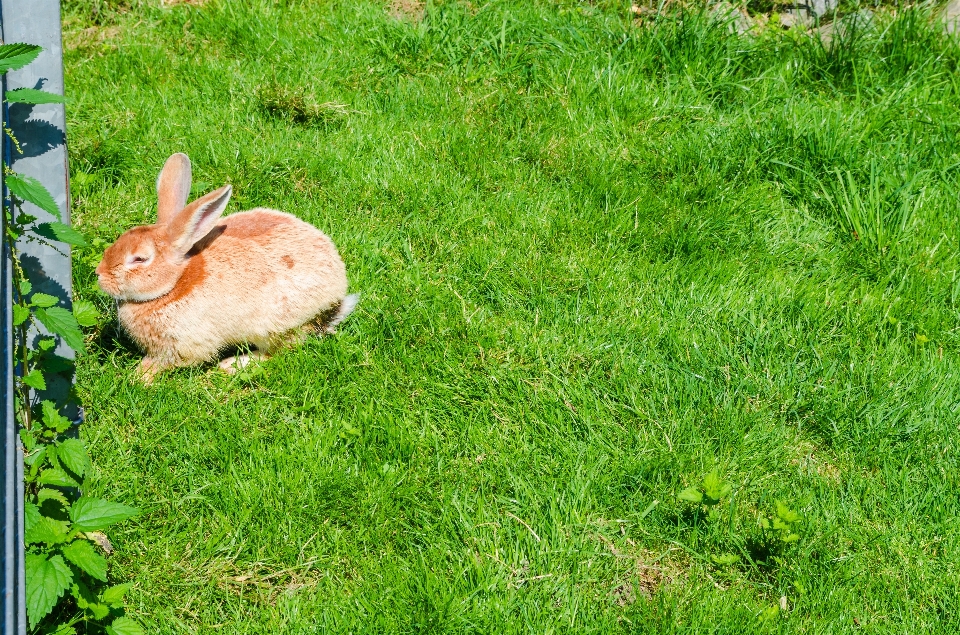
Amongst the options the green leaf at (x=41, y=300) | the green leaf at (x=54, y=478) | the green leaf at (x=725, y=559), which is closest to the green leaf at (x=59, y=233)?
the green leaf at (x=41, y=300)

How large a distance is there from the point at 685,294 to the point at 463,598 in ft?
6.21

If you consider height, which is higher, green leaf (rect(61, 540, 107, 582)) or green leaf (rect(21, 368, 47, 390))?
green leaf (rect(21, 368, 47, 390))

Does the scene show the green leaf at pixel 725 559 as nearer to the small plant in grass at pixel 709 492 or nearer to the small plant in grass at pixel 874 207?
the small plant in grass at pixel 709 492

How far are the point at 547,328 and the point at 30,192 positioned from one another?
2176 mm

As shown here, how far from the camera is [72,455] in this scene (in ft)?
7.96

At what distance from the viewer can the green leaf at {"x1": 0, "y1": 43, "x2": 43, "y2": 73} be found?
2.22 m

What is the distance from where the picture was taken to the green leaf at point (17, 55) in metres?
2.22

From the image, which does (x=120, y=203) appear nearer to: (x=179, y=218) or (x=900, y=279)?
(x=179, y=218)

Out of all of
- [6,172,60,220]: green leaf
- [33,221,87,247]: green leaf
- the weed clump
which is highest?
[6,172,60,220]: green leaf

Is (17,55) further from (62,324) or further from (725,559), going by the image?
(725,559)

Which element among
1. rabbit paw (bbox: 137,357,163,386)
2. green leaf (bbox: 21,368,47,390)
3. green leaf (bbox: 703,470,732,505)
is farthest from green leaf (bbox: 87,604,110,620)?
→ green leaf (bbox: 703,470,732,505)

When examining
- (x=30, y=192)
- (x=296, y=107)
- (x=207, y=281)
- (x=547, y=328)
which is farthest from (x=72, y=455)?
(x=296, y=107)

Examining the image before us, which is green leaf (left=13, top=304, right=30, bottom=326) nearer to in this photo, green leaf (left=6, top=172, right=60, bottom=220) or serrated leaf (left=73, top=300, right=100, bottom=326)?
green leaf (left=6, top=172, right=60, bottom=220)

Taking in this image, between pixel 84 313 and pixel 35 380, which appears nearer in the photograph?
pixel 35 380
